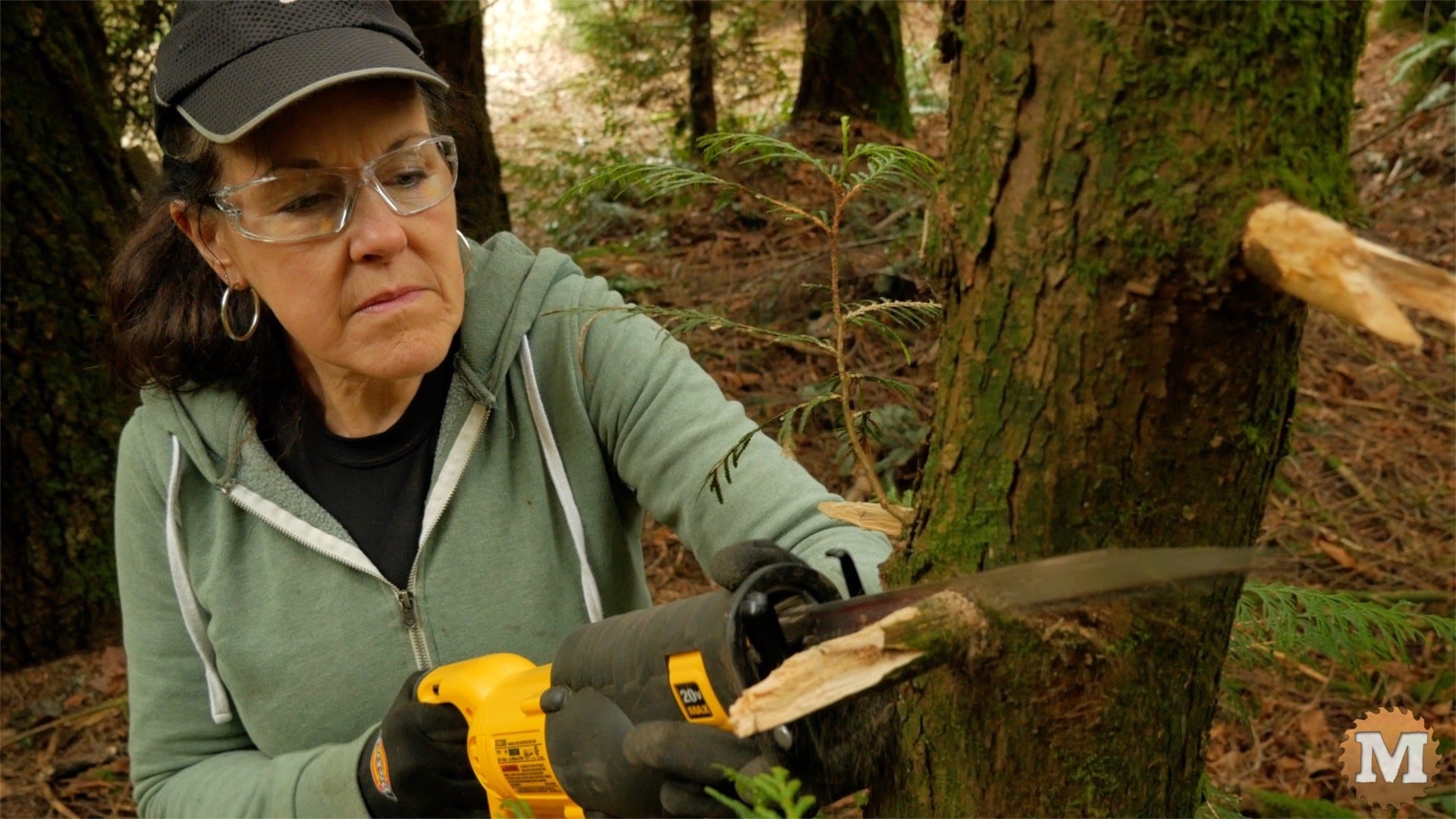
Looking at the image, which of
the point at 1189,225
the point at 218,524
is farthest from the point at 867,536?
the point at 218,524

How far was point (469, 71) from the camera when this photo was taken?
474cm

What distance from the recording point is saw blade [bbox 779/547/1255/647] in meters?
1.09

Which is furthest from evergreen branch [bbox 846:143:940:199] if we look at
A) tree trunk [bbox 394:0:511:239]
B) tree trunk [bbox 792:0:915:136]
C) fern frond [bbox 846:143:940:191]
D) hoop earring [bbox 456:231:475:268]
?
tree trunk [bbox 792:0:915:136]

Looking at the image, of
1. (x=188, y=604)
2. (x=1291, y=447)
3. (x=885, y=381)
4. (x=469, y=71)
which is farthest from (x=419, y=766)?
(x=469, y=71)

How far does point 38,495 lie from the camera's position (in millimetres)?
4246

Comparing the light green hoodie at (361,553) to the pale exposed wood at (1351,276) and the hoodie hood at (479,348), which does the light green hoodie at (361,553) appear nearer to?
the hoodie hood at (479,348)

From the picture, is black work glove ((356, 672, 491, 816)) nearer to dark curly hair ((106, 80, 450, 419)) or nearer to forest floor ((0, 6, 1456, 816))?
dark curly hair ((106, 80, 450, 419))

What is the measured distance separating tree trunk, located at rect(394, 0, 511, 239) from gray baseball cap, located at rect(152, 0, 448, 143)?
2.08m

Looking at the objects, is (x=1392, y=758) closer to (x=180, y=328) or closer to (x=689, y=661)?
(x=689, y=661)

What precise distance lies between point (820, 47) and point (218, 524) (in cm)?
622

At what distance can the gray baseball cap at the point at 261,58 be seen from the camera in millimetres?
1890

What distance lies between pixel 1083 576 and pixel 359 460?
1.81 m

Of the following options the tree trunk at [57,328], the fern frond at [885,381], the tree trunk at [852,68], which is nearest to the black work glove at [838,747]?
the fern frond at [885,381]

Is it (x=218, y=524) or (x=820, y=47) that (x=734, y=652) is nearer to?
(x=218, y=524)
